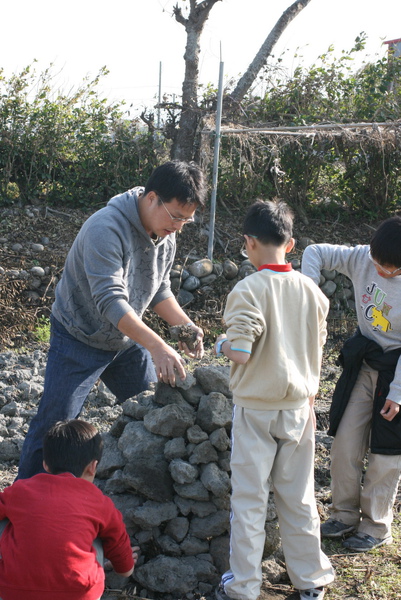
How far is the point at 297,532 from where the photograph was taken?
2.80 m

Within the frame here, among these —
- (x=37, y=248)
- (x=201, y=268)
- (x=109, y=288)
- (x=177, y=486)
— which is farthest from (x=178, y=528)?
(x=37, y=248)

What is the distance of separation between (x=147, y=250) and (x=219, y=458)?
1156 millimetres

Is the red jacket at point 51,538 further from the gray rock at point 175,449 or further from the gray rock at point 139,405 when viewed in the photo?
the gray rock at point 139,405

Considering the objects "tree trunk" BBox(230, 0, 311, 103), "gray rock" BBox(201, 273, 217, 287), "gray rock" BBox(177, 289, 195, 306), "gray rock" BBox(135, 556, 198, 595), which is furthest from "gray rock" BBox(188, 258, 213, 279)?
"gray rock" BBox(135, 556, 198, 595)

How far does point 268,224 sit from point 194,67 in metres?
8.09

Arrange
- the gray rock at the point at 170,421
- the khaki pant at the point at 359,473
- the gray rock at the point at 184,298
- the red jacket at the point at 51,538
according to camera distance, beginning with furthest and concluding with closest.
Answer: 1. the gray rock at the point at 184,298
2. the khaki pant at the point at 359,473
3. the gray rock at the point at 170,421
4. the red jacket at the point at 51,538

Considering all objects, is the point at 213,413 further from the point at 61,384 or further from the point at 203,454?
the point at 61,384

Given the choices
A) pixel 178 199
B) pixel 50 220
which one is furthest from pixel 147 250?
pixel 50 220

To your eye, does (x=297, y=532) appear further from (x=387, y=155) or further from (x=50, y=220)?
(x=387, y=155)

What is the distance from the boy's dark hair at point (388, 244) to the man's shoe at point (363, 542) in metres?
1.51

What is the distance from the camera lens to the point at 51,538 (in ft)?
7.61

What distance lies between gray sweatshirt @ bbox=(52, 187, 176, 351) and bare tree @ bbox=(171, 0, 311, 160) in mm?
6645

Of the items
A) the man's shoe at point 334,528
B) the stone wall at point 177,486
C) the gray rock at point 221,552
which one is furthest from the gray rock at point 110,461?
the man's shoe at point 334,528

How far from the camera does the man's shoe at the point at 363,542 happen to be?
3.36 meters
